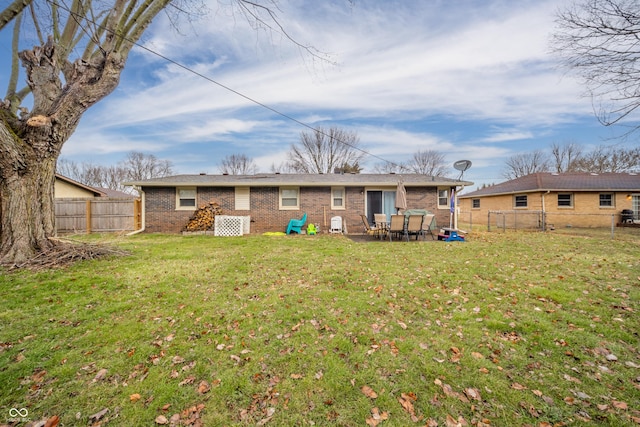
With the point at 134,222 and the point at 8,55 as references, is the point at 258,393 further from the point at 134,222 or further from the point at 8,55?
the point at 134,222

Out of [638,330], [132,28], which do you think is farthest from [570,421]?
[132,28]

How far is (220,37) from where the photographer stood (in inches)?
346

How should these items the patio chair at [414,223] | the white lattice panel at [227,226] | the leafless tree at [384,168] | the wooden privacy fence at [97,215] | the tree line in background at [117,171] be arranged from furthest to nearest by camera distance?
the tree line in background at [117,171] < the leafless tree at [384,168] < the wooden privacy fence at [97,215] < the white lattice panel at [227,226] < the patio chair at [414,223]

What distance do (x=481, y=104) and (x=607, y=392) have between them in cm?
1732

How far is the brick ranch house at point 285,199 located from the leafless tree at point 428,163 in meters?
28.5

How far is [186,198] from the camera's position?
524 inches

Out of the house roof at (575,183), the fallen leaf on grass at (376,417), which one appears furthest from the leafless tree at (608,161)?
the fallen leaf on grass at (376,417)

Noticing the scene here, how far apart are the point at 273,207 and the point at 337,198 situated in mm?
3566

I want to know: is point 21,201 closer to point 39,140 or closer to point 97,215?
point 39,140

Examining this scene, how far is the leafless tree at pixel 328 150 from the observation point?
30656mm

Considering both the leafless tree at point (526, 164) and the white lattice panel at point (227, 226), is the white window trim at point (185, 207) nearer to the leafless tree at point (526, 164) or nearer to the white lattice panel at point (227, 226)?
the white lattice panel at point (227, 226)

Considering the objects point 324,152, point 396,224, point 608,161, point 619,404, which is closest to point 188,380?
point 619,404

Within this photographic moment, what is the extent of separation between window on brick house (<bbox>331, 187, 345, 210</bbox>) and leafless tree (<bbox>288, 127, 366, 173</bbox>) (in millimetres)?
17349

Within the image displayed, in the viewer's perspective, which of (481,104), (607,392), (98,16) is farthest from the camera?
(481,104)
